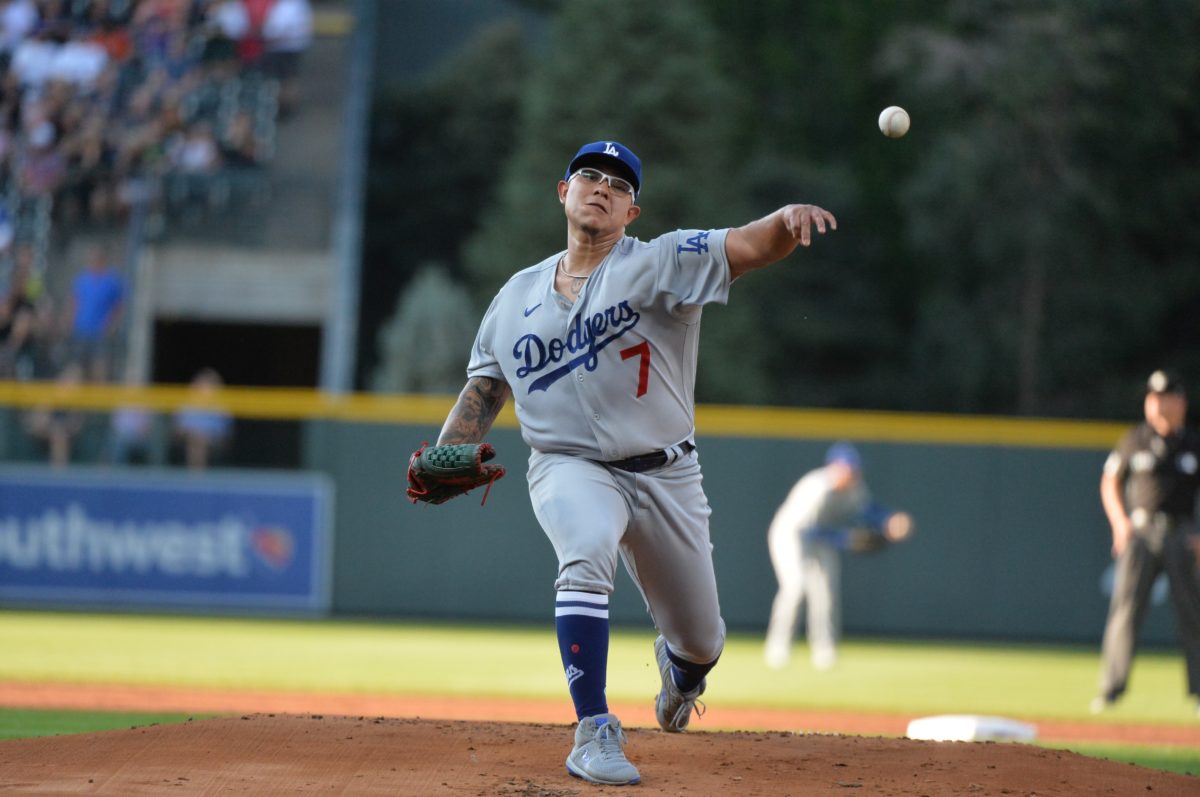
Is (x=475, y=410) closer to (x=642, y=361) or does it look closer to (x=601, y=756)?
(x=642, y=361)

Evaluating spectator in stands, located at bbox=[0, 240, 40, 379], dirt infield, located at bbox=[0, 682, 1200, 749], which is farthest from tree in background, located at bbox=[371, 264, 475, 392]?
dirt infield, located at bbox=[0, 682, 1200, 749]

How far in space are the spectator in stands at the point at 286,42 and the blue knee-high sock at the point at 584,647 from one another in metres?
17.1

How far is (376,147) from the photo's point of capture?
26734mm

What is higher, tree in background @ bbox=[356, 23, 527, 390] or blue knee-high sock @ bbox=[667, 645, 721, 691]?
tree in background @ bbox=[356, 23, 527, 390]

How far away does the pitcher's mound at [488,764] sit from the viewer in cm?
421

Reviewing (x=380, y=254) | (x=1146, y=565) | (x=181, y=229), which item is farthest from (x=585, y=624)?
(x=380, y=254)

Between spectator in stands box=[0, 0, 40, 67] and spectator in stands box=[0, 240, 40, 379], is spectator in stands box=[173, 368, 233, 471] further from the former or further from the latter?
spectator in stands box=[0, 0, 40, 67]

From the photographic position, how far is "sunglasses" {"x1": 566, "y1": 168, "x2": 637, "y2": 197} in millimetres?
4785

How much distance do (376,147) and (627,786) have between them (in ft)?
77.0

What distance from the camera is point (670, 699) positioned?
5430mm

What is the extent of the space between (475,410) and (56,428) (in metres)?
9.97

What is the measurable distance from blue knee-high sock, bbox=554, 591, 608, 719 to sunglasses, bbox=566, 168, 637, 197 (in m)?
1.27

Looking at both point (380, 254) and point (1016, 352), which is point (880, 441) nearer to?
point (1016, 352)

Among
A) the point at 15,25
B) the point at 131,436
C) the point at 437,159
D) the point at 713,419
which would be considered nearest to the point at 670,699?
the point at 713,419
